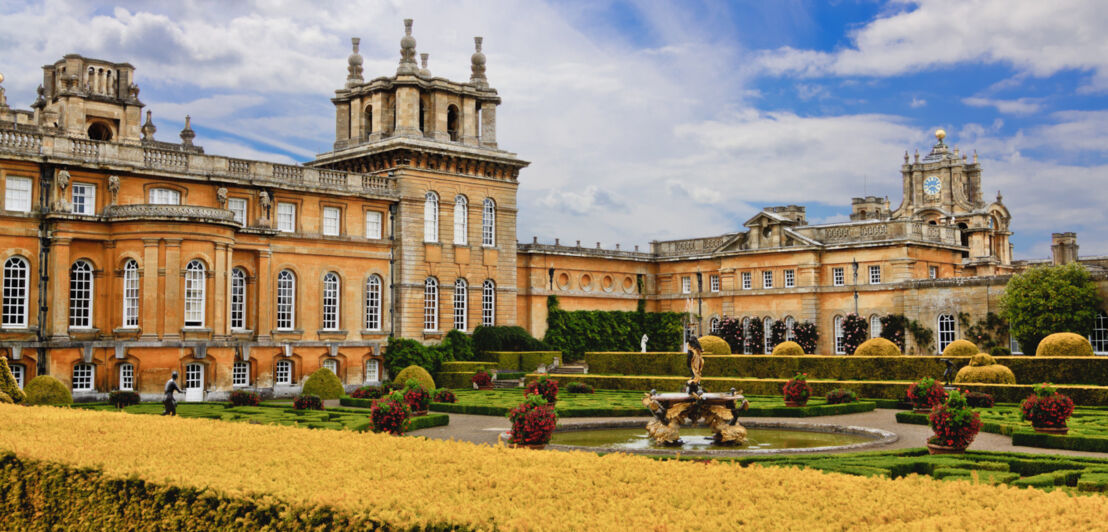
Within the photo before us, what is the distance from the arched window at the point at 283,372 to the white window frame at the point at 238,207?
529 cm

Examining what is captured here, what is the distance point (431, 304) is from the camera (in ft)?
133

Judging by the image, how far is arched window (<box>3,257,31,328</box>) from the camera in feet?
99.0

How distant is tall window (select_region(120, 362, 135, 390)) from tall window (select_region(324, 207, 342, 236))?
31.0ft

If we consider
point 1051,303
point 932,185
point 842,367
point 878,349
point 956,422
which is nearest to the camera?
point 956,422

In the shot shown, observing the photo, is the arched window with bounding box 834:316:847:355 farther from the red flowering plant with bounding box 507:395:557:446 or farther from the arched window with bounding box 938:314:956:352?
the red flowering plant with bounding box 507:395:557:446

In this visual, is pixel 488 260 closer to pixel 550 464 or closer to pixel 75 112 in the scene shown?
pixel 75 112

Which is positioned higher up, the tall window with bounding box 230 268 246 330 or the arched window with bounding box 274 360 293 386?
the tall window with bounding box 230 268 246 330

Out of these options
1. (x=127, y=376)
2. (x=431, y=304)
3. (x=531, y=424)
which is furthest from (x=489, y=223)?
(x=531, y=424)

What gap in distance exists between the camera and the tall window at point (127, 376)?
30.9m

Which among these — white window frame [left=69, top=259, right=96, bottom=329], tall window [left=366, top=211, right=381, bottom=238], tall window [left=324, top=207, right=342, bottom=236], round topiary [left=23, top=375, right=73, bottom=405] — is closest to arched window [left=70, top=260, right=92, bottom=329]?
white window frame [left=69, top=259, right=96, bottom=329]

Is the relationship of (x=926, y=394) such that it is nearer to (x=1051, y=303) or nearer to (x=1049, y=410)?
(x=1049, y=410)

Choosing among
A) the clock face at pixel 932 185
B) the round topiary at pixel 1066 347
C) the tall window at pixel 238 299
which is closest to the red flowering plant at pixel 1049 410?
the round topiary at pixel 1066 347

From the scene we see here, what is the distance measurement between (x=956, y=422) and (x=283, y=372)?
2584cm

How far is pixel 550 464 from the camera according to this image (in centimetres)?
923
